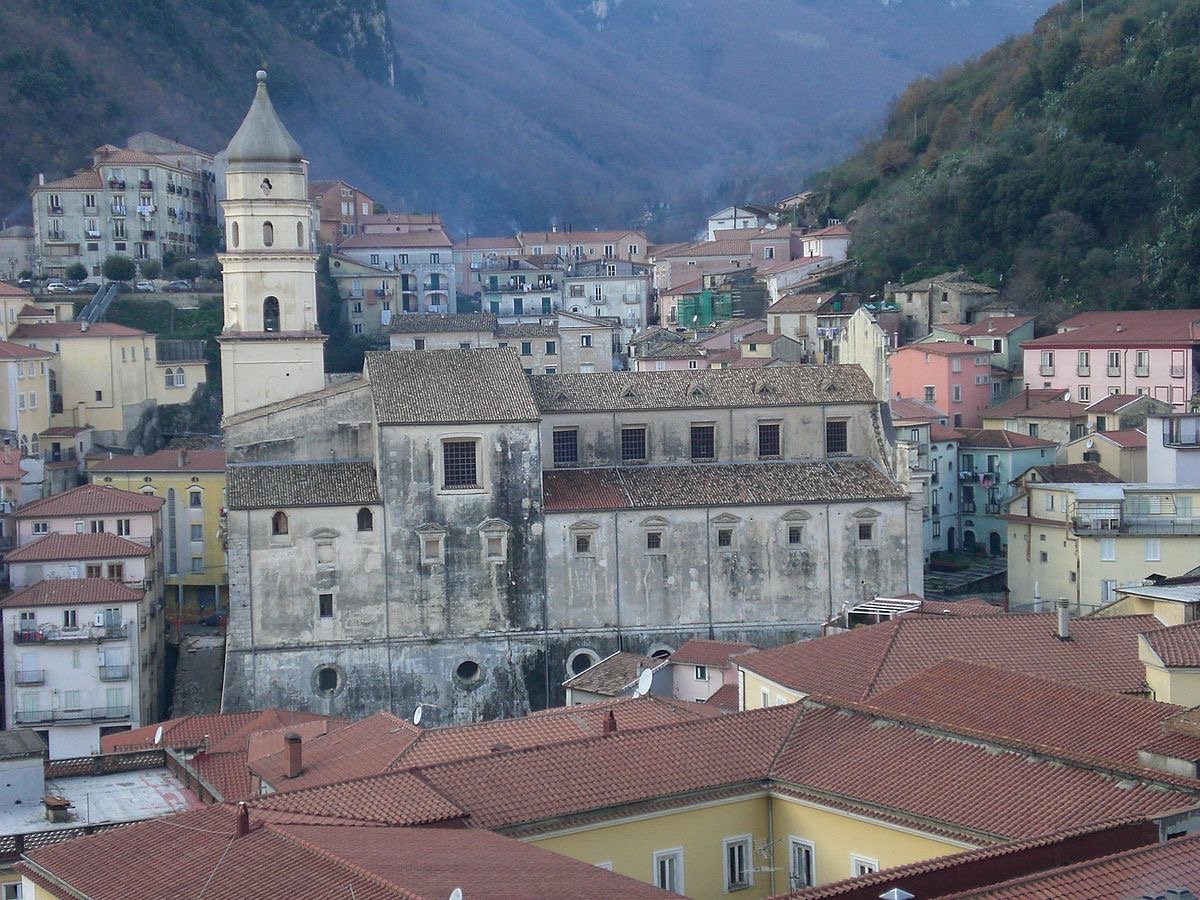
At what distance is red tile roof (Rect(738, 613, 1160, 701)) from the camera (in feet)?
95.1

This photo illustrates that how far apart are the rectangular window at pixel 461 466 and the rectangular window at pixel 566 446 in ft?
11.8

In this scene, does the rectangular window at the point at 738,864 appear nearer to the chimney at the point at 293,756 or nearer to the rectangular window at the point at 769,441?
the chimney at the point at 293,756

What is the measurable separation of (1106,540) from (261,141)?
23.3 m

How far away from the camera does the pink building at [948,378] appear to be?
226 ft

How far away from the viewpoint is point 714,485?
1919 inches

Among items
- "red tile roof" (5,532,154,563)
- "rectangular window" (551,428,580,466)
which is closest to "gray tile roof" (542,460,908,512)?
"rectangular window" (551,428,580,466)

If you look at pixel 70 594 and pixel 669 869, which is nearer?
pixel 669 869

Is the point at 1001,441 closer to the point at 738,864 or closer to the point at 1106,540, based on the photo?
the point at 1106,540

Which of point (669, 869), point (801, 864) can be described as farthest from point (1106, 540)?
point (669, 869)

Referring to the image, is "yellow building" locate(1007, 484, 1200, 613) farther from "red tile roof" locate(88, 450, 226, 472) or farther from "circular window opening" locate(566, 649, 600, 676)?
"red tile roof" locate(88, 450, 226, 472)

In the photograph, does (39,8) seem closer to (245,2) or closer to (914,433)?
(245,2)

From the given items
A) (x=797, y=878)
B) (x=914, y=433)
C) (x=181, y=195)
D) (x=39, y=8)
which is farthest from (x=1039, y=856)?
(x=39, y=8)

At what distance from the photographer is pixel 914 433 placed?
61.8 metres

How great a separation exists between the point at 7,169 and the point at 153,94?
13.3 m
